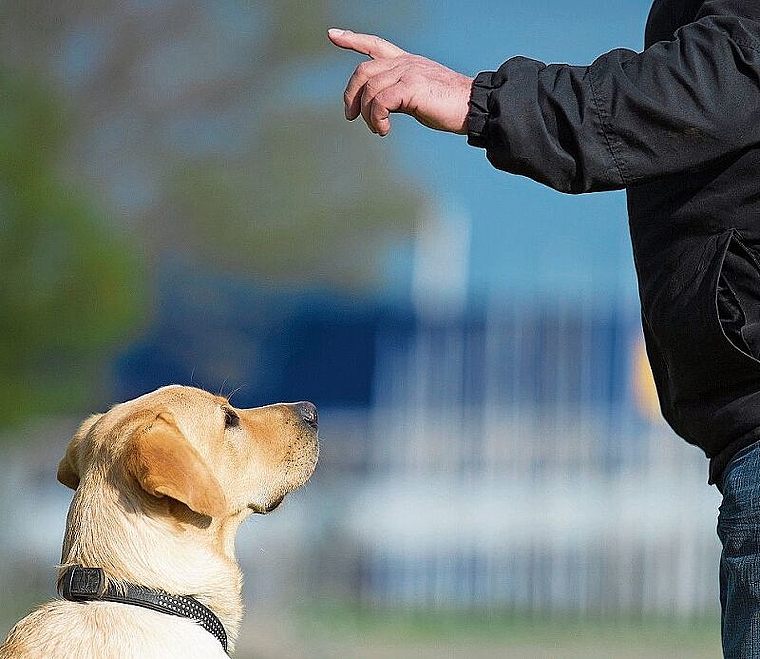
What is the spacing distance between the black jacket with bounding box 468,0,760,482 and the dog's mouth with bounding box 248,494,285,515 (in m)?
1.35

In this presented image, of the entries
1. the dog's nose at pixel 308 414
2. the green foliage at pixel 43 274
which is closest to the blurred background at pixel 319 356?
the green foliage at pixel 43 274

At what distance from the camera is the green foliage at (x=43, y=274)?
9.14 m

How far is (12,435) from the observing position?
373 inches

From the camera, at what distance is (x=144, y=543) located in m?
2.96

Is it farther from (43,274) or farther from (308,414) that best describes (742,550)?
(43,274)

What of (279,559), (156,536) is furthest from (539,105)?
(279,559)

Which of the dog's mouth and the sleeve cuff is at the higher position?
the sleeve cuff

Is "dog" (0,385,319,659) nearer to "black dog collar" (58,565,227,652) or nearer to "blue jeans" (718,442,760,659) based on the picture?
"black dog collar" (58,565,227,652)

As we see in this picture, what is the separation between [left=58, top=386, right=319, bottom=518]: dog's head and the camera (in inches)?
111

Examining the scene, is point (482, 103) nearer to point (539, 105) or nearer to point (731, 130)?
point (539, 105)

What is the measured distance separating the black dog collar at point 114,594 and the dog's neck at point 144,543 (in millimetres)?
24

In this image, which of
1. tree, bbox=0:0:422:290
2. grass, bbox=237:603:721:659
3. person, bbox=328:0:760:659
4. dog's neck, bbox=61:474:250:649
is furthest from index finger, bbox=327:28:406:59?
tree, bbox=0:0:422:290

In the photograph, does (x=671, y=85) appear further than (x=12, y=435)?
No

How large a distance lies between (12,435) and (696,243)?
7.97 m
